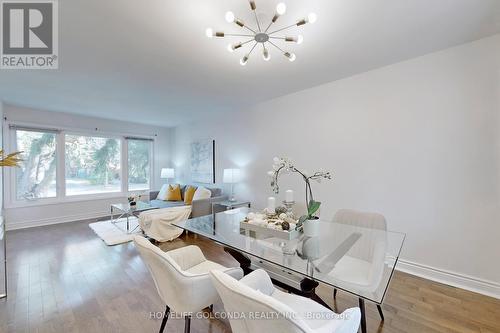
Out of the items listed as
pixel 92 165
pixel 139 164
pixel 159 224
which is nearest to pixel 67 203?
pixel 92 165

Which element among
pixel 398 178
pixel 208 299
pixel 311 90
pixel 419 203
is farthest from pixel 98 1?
pixel 419 203

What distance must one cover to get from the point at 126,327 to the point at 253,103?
148 inches

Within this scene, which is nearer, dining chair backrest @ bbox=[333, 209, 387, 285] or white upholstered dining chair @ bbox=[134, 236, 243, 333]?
white upholstered dining chair @ bbox=[134, 236, 243, 333]

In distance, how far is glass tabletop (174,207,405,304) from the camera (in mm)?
1266

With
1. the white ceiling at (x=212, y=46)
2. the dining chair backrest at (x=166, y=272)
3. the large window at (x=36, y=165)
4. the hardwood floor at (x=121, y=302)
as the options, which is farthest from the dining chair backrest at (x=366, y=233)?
the large window at (x=36, y=165)

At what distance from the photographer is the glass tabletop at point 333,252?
4.15 ft

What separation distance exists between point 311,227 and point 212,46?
200 centimetres

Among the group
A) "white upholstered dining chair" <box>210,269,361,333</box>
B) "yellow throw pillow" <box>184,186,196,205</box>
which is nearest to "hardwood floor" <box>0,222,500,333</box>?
"white upholstered dining chair" <box>210,269,361,333</box>

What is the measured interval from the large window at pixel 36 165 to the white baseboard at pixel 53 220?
1.64 ft

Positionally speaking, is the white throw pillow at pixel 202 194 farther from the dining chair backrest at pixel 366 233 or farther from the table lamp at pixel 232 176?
the dining chair backrest at pixel 366 233

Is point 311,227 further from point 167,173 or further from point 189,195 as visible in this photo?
point 167,173

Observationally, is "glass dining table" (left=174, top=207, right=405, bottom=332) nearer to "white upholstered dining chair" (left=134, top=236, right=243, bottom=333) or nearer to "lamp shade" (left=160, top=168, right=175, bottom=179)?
"white upholstered dining chair" (left=134, top=236, right=243, bottom=333)

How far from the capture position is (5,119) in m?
4.29

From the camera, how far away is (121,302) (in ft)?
6.81
